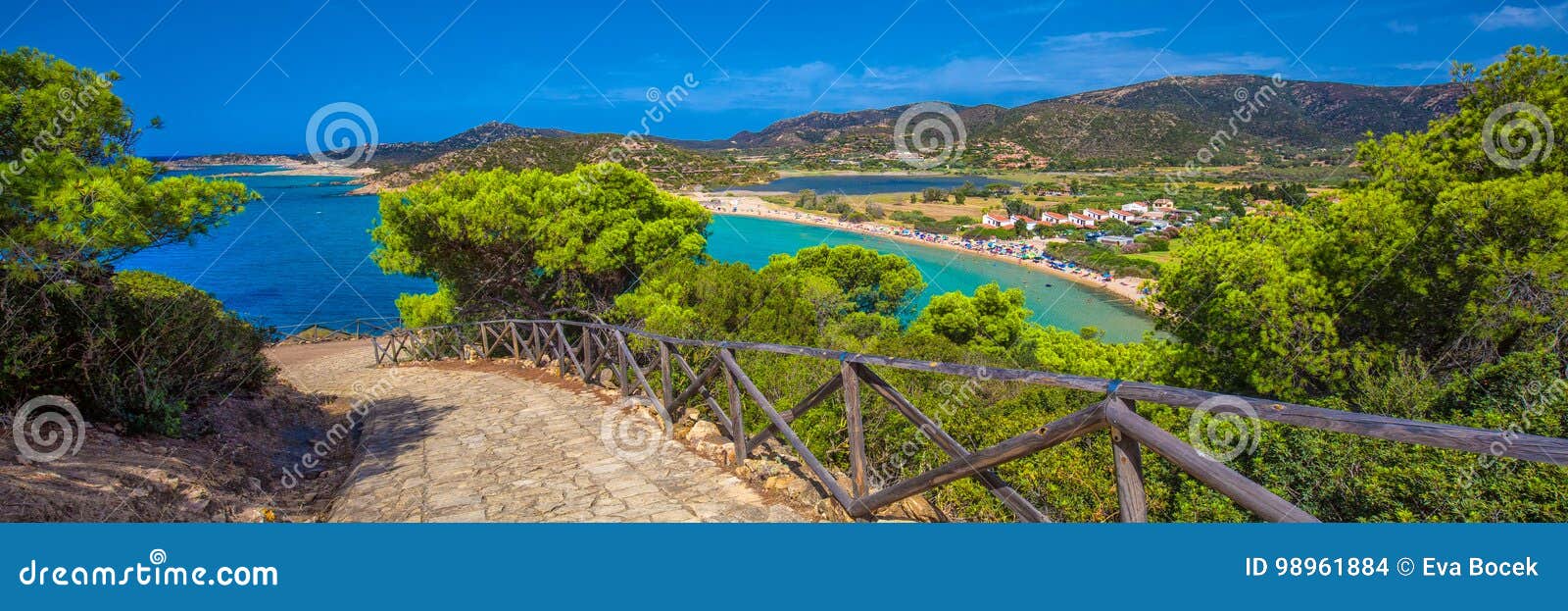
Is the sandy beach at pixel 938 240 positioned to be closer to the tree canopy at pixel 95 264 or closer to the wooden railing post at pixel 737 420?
the wooden railing post at pixel 737 420

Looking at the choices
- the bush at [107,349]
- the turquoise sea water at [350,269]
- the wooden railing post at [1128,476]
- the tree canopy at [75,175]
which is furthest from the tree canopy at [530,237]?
the turquoise sea water at [350,269]

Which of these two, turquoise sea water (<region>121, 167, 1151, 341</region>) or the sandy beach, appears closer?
turquoise sea water (<region>121, 167, 1151, 341</region>)

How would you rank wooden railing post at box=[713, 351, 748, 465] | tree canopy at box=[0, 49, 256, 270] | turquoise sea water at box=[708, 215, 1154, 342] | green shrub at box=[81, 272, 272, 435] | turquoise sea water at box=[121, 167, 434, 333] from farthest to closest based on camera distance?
turquoise sea water at box=[121, 167, 434, 333] → turquoise sea water at box=[708, 215, 1154, 342] → tree canopy at box=[0, 49, 256, 270] → green shrub at box=[81, 272, 272, 435] → wooden railing post at box=[713, 351, 748, 465]

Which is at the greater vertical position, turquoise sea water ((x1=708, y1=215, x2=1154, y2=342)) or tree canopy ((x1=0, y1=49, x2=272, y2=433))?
turquoise sea water ((x1=708, y1=215, x2=1154, y2=342))

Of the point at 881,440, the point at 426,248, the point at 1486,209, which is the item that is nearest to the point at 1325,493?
the point at 881,440

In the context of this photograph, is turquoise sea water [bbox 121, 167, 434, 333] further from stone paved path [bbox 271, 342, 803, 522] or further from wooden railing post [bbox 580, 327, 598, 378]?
stone paved path [bbox 271, 342, 803, 522]

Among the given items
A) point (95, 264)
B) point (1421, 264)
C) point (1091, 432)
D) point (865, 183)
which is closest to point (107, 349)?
point (95, 264)

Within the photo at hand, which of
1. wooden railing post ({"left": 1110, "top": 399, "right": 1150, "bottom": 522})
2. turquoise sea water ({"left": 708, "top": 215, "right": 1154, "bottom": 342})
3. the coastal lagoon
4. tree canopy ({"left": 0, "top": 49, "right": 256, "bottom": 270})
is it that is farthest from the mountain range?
wooden railing post ({"left": 1110, "top": 399, "right": 1150, "bottom": 522})
